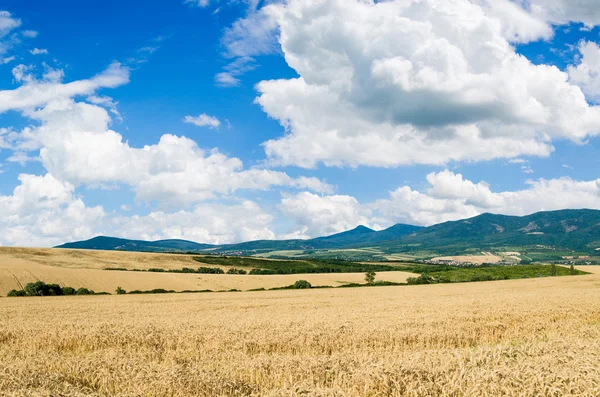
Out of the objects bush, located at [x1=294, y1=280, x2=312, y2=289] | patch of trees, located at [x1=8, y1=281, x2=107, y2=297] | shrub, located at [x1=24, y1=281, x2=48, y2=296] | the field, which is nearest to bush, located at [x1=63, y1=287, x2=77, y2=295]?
patch of trees, located at [x1=8, y1=281, x2=107, y2=297]

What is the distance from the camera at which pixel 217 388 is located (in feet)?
29.1

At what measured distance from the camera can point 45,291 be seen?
Answer: 68.9 meters

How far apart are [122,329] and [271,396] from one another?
A: 15969 mm

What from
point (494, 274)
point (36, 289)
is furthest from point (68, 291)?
point (494, 274)

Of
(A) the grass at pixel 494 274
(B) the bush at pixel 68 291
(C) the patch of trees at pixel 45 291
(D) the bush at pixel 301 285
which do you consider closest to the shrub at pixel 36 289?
(C) the patch of trees at pixel 45 291

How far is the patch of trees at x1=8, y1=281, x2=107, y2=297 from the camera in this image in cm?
→ 6733

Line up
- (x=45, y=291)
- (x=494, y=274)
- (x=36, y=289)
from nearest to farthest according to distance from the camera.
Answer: (x=36, y=289) → (x=45, y=291) → (x=494, y=274)

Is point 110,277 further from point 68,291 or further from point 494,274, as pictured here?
point 494,274

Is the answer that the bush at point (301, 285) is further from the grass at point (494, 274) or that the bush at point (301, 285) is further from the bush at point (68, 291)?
the bush at point (68, 291)

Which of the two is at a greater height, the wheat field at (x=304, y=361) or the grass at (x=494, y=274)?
the wheat field at (x=304, y=361)

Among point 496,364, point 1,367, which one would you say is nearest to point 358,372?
point 496,364

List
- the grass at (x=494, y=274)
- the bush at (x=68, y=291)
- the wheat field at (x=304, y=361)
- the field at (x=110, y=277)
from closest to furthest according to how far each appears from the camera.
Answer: the wheat field at (x=304, y=361), the bush at (x=68, y=291), the field at (x=110, y=277), the grass at (x=494, y=274)

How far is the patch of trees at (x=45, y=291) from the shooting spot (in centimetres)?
6733

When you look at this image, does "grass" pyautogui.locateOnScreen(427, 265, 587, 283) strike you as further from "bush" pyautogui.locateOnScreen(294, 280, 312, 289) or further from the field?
"bush" pyautogui.locateOnScreen(294, 280, 312, 289)
